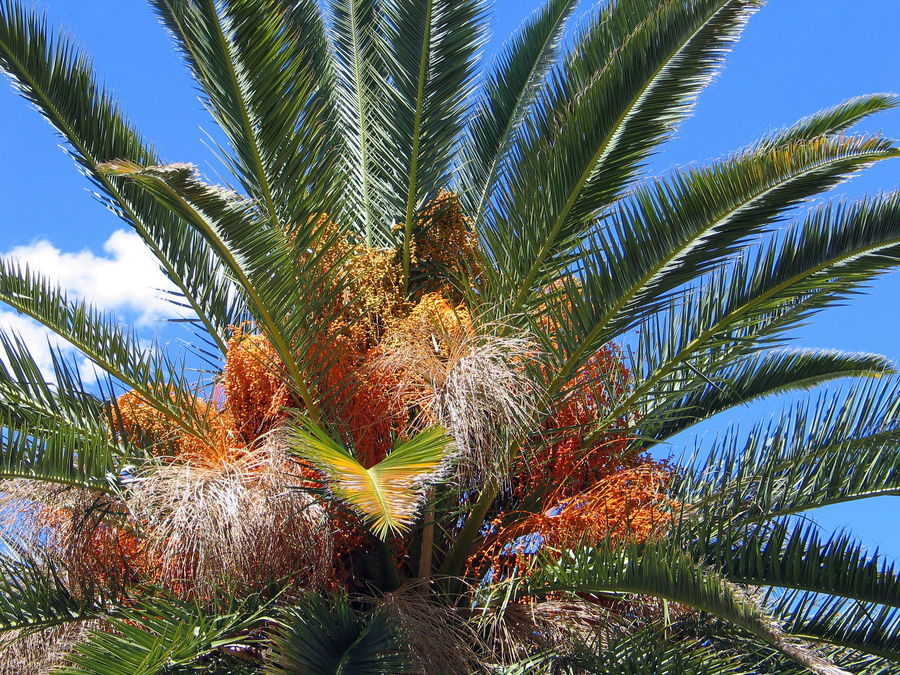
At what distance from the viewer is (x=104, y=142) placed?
6.29 meters

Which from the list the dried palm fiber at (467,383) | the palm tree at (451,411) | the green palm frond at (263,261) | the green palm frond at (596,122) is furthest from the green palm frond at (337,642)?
the green palm frond at (596,122)

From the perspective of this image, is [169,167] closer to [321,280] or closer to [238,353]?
[321,280]

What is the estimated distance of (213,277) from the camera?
730 cm

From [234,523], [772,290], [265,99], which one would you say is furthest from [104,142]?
[772,290]

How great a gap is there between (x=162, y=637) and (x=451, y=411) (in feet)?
5.82

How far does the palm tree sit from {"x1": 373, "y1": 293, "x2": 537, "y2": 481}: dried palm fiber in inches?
0.9

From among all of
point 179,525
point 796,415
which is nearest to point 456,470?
point 179,525

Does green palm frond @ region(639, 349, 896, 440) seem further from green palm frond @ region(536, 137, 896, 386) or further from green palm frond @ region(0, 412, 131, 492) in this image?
green palm frond @ region(0, 412, 131, 492)

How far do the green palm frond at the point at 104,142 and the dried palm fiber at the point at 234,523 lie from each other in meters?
1.81

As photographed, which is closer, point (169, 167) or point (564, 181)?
point (169, 167)

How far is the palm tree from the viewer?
17.2 feet

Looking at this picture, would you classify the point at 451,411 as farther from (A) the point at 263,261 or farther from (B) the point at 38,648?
(B) the point at 38,648

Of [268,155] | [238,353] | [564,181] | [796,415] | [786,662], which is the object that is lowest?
[786,662]

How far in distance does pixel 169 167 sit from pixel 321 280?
1273 mm
